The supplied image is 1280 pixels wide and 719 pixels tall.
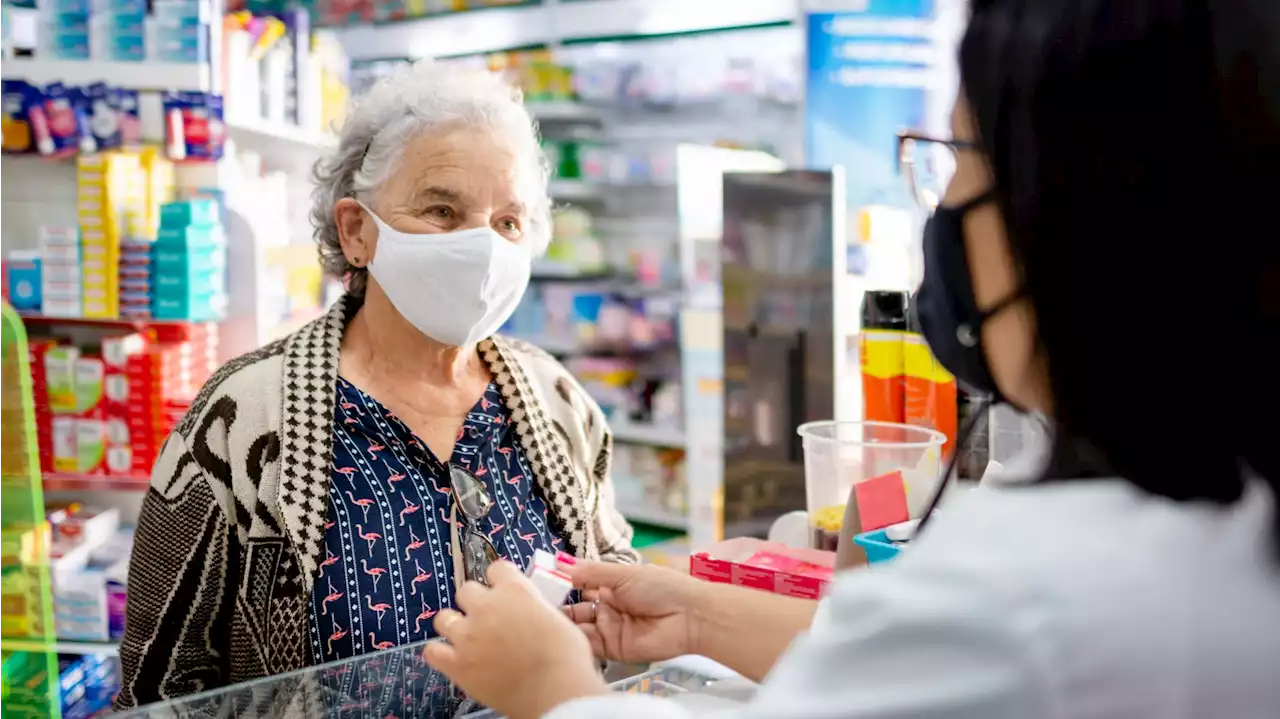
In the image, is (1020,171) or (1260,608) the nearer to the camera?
(1260,608)

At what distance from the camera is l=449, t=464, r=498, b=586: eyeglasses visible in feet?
7.09

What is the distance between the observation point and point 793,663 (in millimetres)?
815

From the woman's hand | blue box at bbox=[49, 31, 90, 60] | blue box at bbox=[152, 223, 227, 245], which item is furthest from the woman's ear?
blue box at bbox=[49, 31, 90, 60]

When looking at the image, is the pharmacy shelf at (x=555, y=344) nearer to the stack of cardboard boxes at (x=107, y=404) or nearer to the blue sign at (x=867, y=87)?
the blue sign at (x=867, y=87)

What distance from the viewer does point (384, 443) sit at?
7.23ft

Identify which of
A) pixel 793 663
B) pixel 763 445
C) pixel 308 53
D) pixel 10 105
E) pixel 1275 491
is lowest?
pixel 763 445

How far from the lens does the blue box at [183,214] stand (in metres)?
3.84

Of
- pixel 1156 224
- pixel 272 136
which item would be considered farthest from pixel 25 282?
pixel 1156 224

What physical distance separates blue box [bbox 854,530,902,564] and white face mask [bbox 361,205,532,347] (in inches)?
40.1

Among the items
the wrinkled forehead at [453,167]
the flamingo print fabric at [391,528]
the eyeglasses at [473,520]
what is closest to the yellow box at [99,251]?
the wrinkled forehead at [453,167]

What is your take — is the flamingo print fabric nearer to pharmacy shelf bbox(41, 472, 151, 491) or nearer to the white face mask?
the white face mask

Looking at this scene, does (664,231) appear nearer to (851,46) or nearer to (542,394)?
(851,46)

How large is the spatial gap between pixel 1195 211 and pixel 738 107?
5948mm

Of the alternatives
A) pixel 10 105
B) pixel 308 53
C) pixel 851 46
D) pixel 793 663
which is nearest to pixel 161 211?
pixel 10 105
